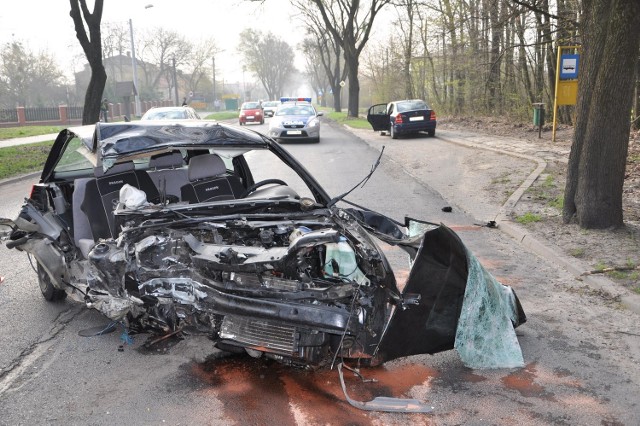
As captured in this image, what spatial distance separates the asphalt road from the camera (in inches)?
136

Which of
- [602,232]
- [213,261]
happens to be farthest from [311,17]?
[213,261]

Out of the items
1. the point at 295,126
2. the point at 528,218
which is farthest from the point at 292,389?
the point at 295,126

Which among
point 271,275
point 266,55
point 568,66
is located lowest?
point 271,275

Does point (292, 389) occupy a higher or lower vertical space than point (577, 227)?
lower

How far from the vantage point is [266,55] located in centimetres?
9456

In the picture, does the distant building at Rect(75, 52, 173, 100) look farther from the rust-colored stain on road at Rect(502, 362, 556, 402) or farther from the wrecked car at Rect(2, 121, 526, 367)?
the rust-colored stain on road at Rect(502, 362, 556, 402)

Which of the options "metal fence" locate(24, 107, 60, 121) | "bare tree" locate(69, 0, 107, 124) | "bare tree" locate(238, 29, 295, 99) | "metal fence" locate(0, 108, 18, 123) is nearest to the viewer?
"bare tree" locate(69, 0, 107, 124)

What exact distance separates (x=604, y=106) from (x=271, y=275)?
218 inches

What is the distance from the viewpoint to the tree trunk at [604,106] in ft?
22.8

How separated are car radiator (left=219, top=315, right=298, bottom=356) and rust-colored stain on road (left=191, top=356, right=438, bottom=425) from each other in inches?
13.8

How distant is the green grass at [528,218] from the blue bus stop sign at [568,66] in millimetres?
Result: 8570

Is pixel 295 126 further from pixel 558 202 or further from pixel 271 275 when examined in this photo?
pixel 271 275

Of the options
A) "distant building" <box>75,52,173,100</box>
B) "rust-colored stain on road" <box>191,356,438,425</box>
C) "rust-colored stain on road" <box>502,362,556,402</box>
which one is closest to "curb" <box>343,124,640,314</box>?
"rust-colored stain on road" <box>502,362,556,402</box>

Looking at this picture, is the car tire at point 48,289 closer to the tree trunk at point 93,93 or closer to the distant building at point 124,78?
the tree trunk at point 93,93
